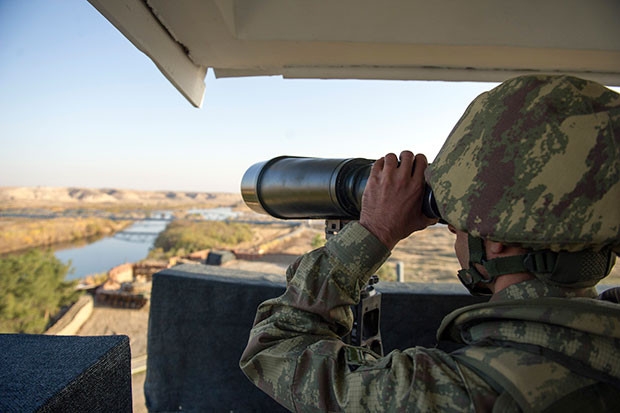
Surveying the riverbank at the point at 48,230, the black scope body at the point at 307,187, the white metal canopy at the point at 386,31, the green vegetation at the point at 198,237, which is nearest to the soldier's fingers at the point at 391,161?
the black scope body at the point at 307,187

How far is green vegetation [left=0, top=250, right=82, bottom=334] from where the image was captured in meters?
15.9

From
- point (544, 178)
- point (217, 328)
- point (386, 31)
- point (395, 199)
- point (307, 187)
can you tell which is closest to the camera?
point (544, 178)

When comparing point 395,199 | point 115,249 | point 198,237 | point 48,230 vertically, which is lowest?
point 115,249

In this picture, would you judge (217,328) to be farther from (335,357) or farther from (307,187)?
(335,357)

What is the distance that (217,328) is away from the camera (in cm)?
197

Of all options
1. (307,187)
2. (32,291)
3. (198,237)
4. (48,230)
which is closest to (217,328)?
(307,187)

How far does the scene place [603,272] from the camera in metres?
0.65

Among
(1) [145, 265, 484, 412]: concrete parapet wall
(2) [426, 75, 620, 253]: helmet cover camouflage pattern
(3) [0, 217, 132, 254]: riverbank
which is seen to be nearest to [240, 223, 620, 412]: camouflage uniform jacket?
(2) [426, 75, 620, 253]: helmet cover camouflage pattern

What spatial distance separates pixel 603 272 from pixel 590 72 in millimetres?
1673

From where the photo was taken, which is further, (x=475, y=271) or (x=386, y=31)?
(x=386, y=31)

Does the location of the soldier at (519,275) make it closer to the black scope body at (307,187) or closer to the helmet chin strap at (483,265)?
the helmet chin strap at (483,265)

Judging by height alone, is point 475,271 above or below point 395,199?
below

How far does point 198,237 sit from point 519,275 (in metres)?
39.2

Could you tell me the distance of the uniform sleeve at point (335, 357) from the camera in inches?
23.6
